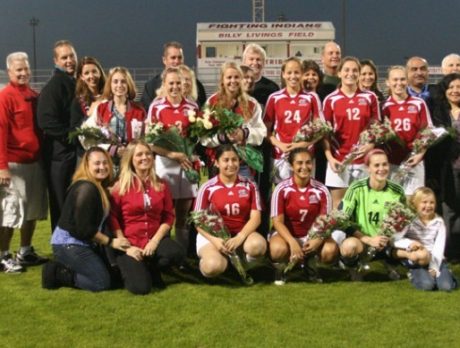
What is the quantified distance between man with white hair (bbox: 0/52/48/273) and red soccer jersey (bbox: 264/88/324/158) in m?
2.38

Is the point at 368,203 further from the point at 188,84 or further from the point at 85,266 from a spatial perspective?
the point at 85,266

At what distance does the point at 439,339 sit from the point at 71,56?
4405mm

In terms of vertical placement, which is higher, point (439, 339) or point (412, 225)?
point (412, 225)

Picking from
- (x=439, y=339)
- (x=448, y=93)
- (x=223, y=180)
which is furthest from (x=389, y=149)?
(x=439, y=339)

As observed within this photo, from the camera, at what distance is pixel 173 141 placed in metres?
5.78

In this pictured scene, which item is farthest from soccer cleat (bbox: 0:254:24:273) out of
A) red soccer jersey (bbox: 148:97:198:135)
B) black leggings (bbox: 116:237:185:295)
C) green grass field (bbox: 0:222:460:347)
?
red soccer jersey (bbox: 148:97:198:135)

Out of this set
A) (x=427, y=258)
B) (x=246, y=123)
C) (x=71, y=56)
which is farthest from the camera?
(x=71, y=56)

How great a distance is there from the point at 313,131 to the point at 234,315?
6.81ft

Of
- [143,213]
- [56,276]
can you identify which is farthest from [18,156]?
[143,213]

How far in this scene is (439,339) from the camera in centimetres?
412

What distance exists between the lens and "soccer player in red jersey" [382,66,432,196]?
623 centimetres

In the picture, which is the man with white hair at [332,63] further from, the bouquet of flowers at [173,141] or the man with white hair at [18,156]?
the man with white hair at [18,156]

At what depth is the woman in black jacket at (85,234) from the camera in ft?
17.5

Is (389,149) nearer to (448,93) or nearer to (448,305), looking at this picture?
(448,93)
